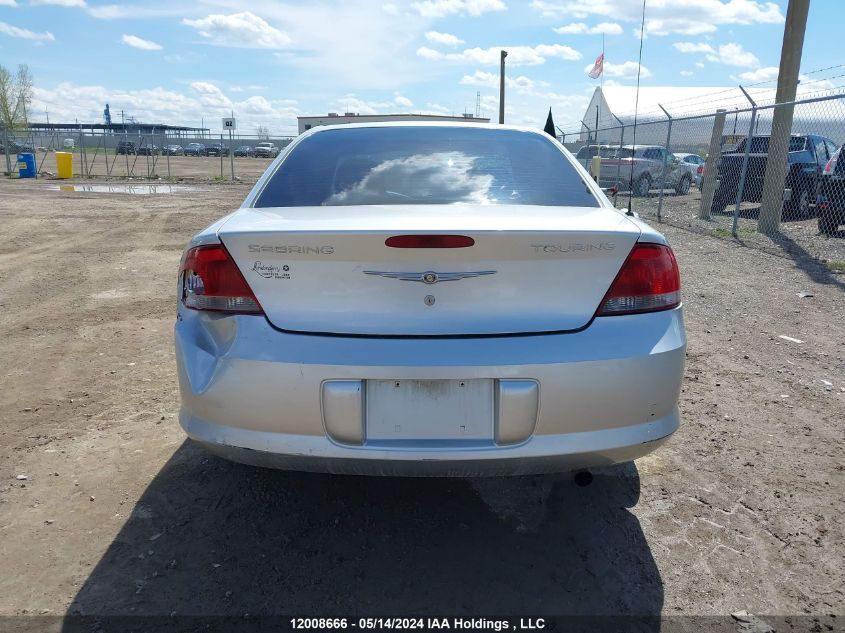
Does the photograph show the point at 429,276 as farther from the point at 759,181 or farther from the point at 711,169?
the point at 759,181

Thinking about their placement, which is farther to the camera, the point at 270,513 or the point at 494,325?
the point at 270,513

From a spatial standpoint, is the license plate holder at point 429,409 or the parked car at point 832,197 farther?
the parked car at point 832,197


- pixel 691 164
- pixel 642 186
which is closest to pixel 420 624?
pixel 642 186

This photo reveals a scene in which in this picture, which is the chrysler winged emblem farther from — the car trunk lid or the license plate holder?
the license plate holder

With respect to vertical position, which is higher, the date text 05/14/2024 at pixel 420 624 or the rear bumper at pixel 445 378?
the rear bumper at pixel 445 378

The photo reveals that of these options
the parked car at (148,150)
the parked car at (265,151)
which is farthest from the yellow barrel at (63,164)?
the parked car at (265,151)

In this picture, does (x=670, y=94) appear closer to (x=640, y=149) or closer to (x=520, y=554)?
(x=640, y=149)

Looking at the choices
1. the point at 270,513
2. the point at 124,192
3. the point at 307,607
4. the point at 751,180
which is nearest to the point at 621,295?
the point at 307,607

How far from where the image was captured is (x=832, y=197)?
10.6 metres

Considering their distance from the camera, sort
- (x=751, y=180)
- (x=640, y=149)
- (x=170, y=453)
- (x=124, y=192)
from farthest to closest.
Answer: (x=124, y=192) < (x=640, y=149) < (x=751, y=180) < (x=170, y=453)

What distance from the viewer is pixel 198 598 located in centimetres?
216

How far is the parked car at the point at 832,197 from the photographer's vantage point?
10289mm

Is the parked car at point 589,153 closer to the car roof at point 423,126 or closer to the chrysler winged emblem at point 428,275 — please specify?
the car roof at point 423,126

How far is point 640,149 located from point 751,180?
5.12 metres
